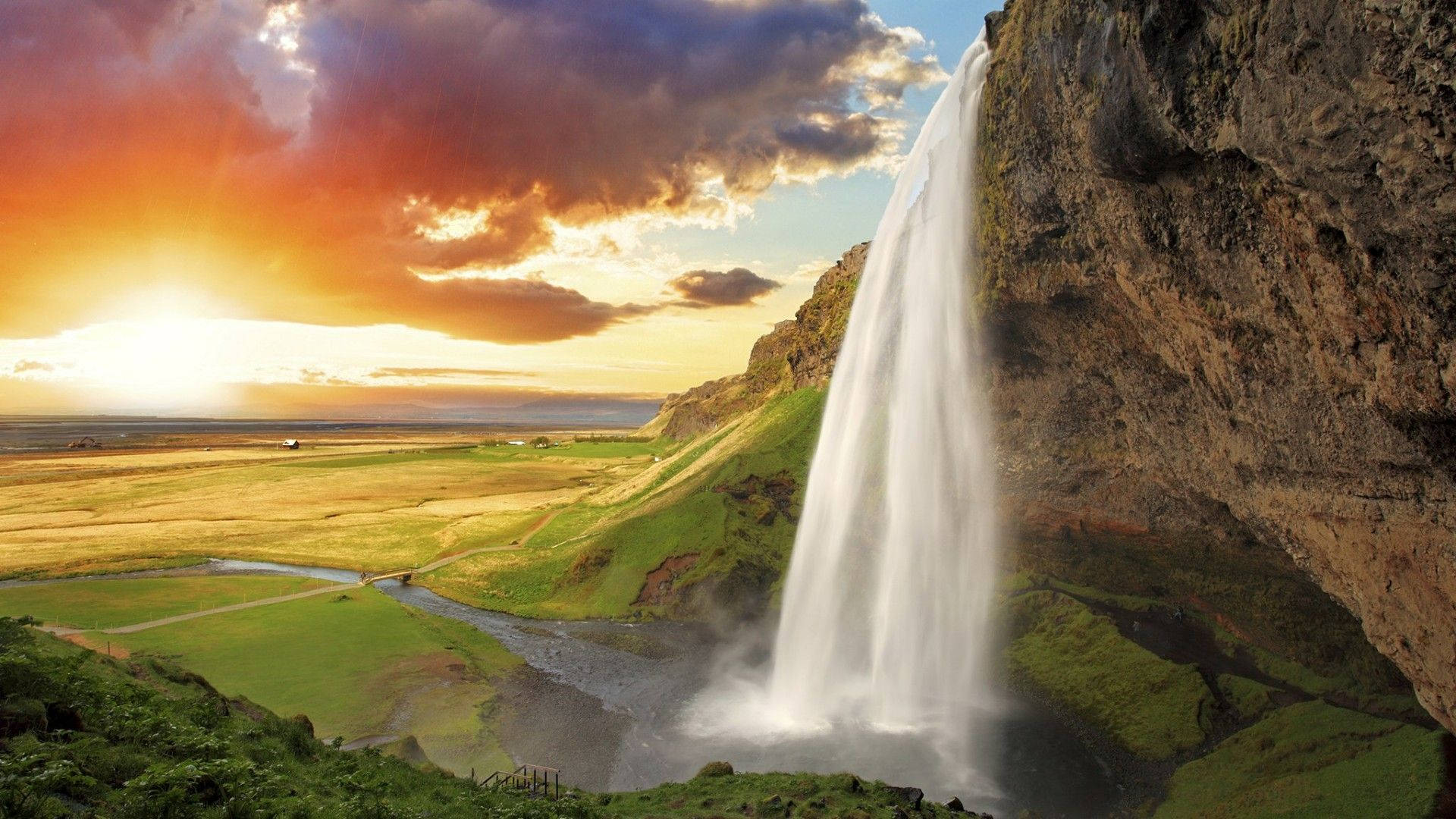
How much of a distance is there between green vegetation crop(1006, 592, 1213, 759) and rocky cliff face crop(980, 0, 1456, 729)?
20.7 feet

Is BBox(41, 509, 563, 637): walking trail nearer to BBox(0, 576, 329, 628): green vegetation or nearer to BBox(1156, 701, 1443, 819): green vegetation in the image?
BBox(0, 576, 329, 628): green vegetation

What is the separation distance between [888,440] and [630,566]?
19845 millimetres

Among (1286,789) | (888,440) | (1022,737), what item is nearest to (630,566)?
(888,440)

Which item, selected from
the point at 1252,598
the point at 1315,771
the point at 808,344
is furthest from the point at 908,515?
the point at 808,344

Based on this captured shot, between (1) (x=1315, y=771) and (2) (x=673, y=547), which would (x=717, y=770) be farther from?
(2) (x=673, y=547)

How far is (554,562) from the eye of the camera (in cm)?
5203

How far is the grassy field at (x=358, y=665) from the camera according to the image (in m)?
26.4

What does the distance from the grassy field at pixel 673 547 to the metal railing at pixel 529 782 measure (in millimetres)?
20213

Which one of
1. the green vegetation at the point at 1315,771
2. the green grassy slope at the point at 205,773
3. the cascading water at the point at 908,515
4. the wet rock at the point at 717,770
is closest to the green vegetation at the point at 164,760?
the green grassy slope at the point at 205,773

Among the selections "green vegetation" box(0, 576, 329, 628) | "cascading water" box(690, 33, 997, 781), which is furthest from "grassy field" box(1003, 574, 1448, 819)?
"green vegetation" box(0, 576, 329, 628)

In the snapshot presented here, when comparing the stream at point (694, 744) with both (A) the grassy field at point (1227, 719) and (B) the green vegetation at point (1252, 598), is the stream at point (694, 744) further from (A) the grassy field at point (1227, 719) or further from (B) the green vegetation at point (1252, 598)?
(B) the green vegetation at point (1252, 598)

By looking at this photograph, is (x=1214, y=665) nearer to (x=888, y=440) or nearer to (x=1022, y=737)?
(x=1022, y=737)

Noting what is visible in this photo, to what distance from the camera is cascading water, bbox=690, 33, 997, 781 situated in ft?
99.7

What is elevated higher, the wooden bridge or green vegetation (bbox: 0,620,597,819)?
green vegetation (bbox: 0,620,597,819)
